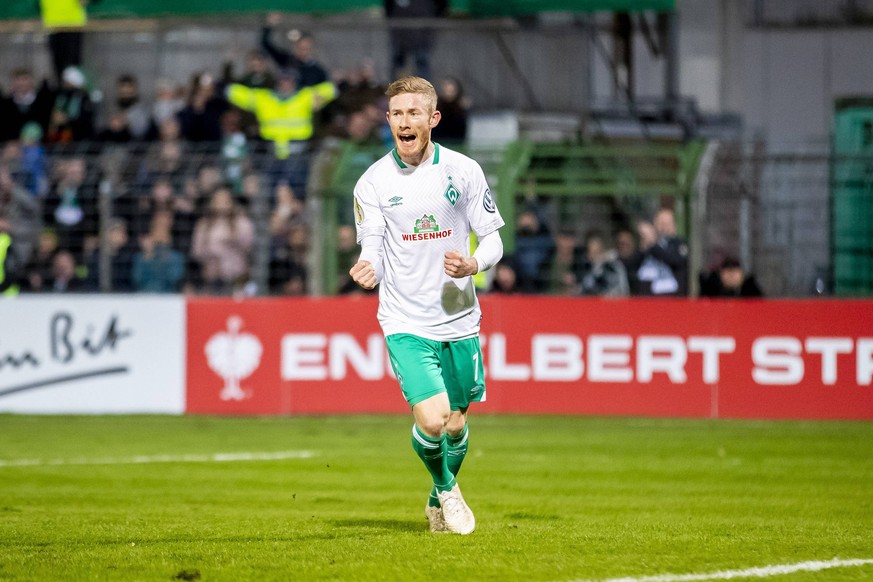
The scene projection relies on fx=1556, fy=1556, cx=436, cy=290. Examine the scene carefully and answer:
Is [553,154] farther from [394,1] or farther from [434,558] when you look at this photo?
[434,558]

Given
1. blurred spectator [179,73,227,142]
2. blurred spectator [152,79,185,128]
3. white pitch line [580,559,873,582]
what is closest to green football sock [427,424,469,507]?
white pitch line [580,559,873,582]

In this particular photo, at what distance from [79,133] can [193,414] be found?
4.61 m

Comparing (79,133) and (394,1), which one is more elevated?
(394,1)

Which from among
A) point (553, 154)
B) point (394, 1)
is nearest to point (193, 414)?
point (553, 154)

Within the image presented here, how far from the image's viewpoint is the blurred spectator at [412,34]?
67.1ft

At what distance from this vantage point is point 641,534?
26.6 ft

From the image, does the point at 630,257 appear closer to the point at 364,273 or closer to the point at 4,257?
A: the point at 4,257

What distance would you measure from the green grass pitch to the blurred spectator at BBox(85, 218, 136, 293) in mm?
1825

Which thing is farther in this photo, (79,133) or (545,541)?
(79,133)

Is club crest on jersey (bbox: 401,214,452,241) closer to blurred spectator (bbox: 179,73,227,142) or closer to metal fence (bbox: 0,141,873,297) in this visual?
metal fence (bbox: 0,141,873,297)

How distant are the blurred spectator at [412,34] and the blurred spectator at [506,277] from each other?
12.8 feet

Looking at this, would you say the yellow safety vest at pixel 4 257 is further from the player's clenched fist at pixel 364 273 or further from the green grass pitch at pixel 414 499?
the player's clenched fist at pixel 364 273

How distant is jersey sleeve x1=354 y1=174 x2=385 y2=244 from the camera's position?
817cm

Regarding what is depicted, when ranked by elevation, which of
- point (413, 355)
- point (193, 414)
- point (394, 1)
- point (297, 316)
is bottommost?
point (193, 414)
